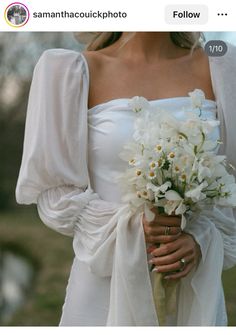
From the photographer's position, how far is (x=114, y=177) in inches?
60.8

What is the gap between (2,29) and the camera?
159 centimetres

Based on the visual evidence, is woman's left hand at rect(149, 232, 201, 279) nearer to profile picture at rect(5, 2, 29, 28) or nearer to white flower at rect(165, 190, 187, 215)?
white flower at rect(165, 190, 187, 215)

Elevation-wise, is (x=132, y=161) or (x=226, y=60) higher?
(x=226, y=60)

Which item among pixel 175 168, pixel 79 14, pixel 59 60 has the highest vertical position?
pixel 79 14

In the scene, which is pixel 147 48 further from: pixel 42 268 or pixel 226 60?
pixel 42 268

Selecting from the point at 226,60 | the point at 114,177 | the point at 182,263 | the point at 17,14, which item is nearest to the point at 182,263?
the point at 182,263

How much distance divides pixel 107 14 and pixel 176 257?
58cm

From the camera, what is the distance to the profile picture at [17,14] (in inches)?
62.2

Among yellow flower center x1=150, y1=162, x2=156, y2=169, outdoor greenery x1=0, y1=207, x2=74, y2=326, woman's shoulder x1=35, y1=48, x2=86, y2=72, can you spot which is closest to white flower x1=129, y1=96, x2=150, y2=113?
yellow flower center x1=150, y1=162, x2=156, y2=169

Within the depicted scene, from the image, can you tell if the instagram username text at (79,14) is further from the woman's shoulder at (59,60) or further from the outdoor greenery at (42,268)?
the outdoor greenery at (42,268)

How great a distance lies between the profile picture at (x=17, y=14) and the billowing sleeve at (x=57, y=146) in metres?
0.10

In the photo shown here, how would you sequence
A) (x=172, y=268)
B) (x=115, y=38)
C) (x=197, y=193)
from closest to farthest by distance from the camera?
1. (x=197, y=193)
2. (x=172, y=268)
3. (x=115, y=38)

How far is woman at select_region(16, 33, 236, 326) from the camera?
4.72 feet

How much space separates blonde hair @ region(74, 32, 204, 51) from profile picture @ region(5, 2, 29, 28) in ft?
0.41
